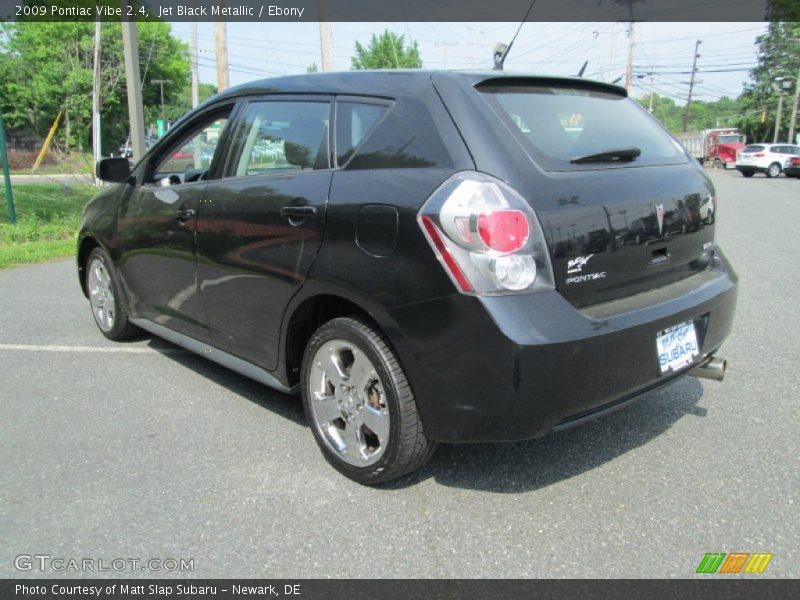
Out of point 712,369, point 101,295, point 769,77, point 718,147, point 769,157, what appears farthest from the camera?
point 769,77

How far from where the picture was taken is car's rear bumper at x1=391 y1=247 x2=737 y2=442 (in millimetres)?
2273

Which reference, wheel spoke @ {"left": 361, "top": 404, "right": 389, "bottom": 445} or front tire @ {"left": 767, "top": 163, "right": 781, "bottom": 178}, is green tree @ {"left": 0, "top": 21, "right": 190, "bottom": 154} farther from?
wheel spoke @ {"left": 361, "top": 404, "right": 389, "bottom": 445}


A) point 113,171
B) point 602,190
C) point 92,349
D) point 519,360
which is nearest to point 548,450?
point 519,360

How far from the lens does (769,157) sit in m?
32.2

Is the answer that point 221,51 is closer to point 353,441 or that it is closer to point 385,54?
point 353,441

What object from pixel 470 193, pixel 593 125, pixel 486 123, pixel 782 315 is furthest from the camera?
pixel 782 315

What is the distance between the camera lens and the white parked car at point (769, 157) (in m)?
32.0

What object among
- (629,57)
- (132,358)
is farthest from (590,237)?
(629,57)

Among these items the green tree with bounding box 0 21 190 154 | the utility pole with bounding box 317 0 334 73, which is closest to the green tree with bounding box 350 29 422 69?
the green tree with bounding box 0 21 190 154

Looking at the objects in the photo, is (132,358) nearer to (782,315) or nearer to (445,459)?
(445,459)

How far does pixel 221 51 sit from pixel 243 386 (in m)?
12.3

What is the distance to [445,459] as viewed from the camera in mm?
3055

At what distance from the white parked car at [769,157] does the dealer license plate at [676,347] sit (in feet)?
113
